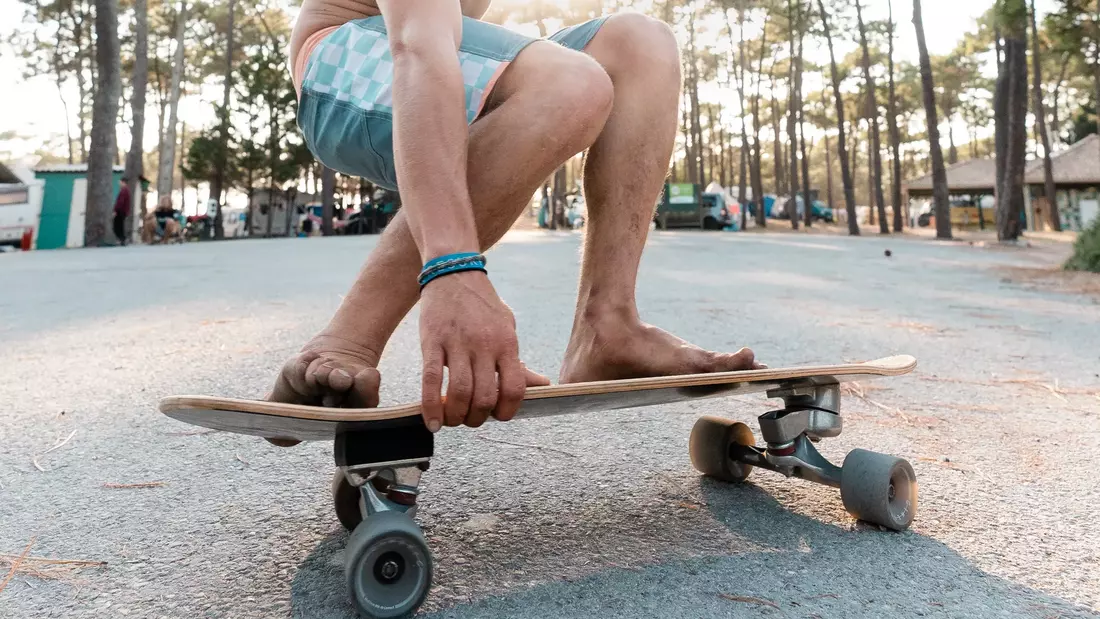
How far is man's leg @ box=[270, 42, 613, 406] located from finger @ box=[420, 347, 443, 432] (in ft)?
0.88

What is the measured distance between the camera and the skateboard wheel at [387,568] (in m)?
1.01

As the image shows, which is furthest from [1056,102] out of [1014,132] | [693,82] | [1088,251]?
[1088,251]

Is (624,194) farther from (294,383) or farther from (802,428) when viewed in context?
(294,383)

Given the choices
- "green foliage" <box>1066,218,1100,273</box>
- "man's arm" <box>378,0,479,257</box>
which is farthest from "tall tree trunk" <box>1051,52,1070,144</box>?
"man's arm" <box>378,0,479,257</box>

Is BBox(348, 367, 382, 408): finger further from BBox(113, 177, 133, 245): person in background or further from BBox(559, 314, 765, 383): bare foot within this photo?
BBox(113, 177, 133, 245): person in background

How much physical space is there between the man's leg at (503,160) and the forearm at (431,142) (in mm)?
75

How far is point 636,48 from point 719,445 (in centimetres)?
81

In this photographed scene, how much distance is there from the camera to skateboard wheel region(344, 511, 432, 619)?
1.01 m

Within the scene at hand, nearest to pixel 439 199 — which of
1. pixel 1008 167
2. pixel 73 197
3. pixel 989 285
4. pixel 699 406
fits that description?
pixel 699 406

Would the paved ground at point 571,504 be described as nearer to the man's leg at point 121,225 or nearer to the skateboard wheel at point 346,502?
the skateboard wheel at point 346,502

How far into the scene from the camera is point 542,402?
1.17 metres

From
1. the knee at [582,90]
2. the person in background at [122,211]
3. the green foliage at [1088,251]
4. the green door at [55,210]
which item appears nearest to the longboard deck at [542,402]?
the knee at [582,90]

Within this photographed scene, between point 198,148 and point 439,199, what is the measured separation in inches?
1178

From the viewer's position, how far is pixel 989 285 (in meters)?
6.69
